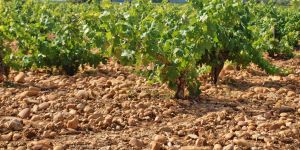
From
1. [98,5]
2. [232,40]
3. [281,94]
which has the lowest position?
[281,94]

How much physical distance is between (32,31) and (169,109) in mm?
3145

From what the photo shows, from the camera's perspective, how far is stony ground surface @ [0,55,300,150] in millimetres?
4062

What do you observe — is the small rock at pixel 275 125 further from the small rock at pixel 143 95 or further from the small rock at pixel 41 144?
the small rock at pixel 41 144

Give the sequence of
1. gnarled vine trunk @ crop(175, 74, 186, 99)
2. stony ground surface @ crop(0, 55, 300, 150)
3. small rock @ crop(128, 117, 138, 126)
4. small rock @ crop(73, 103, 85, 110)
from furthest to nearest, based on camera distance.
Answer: gnarled vine trunk @ crop(175, 74, 186, 99), small rock @ crop(73, 103, 85, 110), small rock @ crop(128, 117, 138, 126), stony ground surface @ crop(0, 55, 300, 150)

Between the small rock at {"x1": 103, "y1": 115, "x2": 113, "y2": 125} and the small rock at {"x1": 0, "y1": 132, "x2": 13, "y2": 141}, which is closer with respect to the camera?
the small rock at {"x1": 0, "y1": 132, "x2": 13, "y2": 141}

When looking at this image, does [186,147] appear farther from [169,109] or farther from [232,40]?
[232,40]

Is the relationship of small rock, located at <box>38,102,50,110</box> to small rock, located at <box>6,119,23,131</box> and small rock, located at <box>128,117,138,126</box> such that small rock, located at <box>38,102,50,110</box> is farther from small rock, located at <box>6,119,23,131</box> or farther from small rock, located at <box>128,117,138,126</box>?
small rock, located at <box>128,117,138,126</box>

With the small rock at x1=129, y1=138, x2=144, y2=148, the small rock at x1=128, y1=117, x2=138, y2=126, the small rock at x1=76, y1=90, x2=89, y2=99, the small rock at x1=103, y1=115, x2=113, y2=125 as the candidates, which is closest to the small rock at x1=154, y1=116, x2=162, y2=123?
the small rock at x1=128, y1=117, x2=138, y2=126

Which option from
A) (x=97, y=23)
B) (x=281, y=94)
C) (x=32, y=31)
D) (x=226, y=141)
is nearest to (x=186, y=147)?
(x=226, y=141)

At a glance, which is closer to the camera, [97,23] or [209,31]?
[209,31]

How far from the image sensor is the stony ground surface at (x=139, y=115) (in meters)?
4.06

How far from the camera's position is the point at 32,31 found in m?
7.17

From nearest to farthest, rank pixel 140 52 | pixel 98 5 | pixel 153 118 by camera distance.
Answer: pixel 153 118
pixel 140 52
pixel 98 5

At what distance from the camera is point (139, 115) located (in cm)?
484
